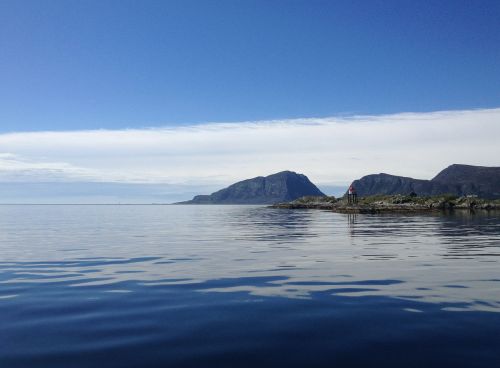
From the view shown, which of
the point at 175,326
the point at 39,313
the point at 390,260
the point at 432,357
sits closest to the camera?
the point at 432,357

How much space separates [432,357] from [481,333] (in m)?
2.76

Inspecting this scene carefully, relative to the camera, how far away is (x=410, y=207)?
161m

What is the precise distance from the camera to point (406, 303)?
15.9m

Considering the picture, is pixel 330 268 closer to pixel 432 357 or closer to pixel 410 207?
pixel 432 357

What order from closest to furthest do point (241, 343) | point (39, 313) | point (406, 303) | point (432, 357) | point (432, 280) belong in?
point (432, 357) < point (241, 343) < point (39, 313) < point (406, 303) < point (432, 280)

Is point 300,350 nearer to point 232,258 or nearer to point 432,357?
point 432,357

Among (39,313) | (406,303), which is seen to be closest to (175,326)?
(39,313)

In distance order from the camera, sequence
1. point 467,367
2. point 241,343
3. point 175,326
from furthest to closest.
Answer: point 175,326 < point 241,343 < point 467,367

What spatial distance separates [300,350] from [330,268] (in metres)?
15.1

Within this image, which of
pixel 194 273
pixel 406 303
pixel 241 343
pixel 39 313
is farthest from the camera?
pixel 194 273

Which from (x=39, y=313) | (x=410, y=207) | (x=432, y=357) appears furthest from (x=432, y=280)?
(x=410, y=207)

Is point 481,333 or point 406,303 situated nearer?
point 481,333

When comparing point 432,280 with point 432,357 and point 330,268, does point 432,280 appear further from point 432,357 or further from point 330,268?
point 432,357

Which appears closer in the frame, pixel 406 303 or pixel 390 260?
pixel 406 303
